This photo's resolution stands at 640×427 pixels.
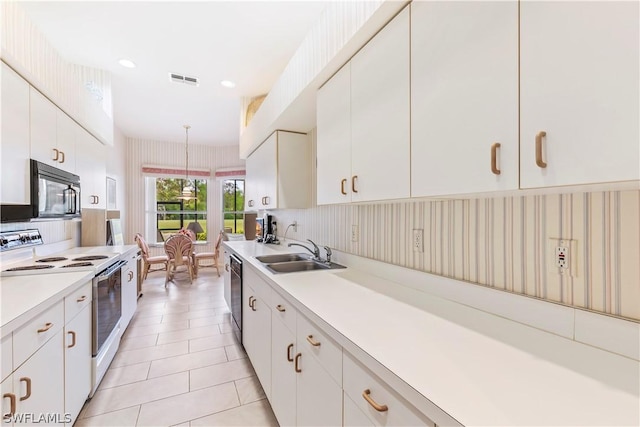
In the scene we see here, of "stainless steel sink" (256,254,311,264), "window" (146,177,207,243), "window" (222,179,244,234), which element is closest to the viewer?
"stainless steel sink" (256,254,311,264)

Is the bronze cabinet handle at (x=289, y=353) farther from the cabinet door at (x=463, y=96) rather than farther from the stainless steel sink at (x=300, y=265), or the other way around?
the cabinet door at (x=463, y=96)

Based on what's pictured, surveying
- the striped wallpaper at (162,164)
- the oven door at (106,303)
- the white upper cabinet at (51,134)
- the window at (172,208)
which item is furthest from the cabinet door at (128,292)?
the window at (172,208)

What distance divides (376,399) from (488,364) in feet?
1.01

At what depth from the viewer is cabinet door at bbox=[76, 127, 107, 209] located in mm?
2571

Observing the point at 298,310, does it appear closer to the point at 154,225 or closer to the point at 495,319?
the point at 495,319

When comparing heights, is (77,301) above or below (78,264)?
below

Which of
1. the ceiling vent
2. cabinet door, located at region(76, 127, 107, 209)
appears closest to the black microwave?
cabinet door, located at region(76, 127, 107, 209)

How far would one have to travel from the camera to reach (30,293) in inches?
53.9

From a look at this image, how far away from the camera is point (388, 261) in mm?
1657

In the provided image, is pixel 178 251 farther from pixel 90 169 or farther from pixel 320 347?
pixel 320 347

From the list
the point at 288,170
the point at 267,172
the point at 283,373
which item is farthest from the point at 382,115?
the point at 267,172

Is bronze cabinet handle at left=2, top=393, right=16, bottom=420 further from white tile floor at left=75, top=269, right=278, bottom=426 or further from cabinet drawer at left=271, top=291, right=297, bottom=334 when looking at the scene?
cabinet drawer at left=271, top=291, right=297, bottom=334

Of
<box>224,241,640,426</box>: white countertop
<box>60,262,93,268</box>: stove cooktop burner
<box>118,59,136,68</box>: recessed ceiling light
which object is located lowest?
<box>224,241,640,426</box>: white countertop

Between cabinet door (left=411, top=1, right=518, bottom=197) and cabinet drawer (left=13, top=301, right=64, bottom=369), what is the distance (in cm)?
168
